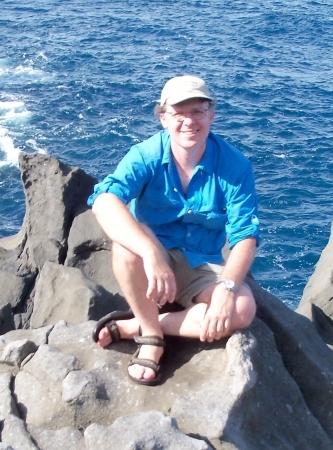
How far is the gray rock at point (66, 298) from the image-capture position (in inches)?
360

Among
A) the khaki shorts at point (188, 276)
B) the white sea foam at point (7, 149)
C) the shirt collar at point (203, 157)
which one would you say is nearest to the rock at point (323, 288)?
the khaki shorts at point (188, 276)

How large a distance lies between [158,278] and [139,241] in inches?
15.7

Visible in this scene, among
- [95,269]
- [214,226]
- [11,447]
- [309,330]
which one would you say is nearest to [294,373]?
[309,330]

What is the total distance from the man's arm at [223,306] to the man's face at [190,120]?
46.4 inches

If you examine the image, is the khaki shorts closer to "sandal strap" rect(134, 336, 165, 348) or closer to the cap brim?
"sandal strap" rect(134, 336, 165, 348)

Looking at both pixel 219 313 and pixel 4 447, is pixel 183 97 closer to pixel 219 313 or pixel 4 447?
pixel 219 313

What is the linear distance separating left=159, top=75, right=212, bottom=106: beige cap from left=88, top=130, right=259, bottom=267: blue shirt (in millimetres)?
524

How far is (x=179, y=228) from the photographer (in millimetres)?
7402

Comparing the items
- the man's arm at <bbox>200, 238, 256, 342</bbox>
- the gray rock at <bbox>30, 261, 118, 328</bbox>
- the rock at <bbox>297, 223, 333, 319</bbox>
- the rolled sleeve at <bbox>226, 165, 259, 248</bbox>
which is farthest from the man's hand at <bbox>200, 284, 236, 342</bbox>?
the rock at <bbox>297, 223, 333, 319</bbox>

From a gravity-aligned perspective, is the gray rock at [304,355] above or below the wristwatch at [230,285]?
below

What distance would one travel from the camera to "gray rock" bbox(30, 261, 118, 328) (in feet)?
30.0

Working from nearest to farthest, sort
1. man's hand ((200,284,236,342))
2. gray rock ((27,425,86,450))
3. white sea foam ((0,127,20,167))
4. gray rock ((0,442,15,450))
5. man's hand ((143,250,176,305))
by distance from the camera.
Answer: gray rock ((0,442,15,450)) < gray rock ((27,425,86,450)) < man's hand ((143,250,176,305)) < man's hand ((200,284,236,342)) < white sea foam ((0,127,20,167))

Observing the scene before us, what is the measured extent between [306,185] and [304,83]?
11.9 meters

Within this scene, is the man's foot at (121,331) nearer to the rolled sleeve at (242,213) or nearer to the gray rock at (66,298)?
the rolled sleeve at (242,213)
